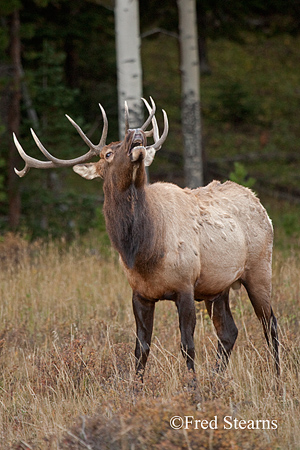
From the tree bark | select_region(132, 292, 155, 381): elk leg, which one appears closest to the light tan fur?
select_region(132, 292, 155, 381): elk leg

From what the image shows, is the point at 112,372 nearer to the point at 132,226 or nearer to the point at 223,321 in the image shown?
the point at 132,226

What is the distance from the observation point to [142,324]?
16.4 feet

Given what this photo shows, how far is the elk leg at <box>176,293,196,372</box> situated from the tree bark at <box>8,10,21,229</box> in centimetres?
694

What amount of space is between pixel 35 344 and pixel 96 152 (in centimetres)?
210

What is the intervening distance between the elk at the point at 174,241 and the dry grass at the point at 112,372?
A: 0.24 m

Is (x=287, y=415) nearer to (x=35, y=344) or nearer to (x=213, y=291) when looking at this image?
(x=213, y=291)

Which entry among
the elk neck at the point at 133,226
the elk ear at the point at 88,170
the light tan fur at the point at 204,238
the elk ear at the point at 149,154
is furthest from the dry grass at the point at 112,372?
the elk ear at the point at 149,154

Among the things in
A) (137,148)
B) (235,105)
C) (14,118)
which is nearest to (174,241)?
(137,148)

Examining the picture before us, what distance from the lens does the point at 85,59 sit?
13930mm

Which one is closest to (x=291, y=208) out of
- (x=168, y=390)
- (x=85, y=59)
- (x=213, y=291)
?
(x=85, y=59)

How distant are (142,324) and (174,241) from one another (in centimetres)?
77

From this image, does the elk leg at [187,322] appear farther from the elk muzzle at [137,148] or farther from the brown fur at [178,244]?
the elk muzzle at [137,148]

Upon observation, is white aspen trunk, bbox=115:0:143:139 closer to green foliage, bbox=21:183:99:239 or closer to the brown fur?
green foliage, bbox=21:183:99:239

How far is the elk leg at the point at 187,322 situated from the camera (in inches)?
188
